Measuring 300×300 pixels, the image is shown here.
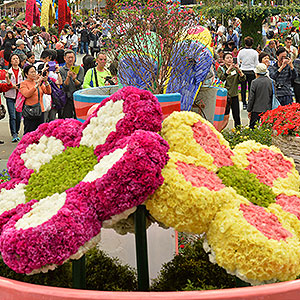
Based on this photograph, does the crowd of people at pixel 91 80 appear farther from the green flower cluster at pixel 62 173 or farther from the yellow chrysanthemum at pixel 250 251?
the yellow chrysanthemum at pixel 250 251

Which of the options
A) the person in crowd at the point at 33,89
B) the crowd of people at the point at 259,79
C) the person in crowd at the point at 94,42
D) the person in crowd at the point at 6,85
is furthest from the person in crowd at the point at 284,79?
the person in crowd at the point at 94,42

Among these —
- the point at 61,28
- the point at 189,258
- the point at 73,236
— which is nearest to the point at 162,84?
the point at 189,258

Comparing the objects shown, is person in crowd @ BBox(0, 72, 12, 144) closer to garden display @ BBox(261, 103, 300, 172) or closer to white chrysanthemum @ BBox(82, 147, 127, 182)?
garden display @ BBox(261, 103, 300, 172)

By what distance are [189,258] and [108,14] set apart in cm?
391

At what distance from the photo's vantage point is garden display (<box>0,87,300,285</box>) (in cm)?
306

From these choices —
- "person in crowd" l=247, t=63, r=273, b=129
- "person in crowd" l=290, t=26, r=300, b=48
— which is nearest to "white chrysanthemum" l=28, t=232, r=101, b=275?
"person in crowd" l=247, t=63, r=273, b=129

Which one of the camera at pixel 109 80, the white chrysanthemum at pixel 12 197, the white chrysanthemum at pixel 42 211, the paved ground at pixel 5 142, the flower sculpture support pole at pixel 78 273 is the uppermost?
the white chrysanthemum at pixel 42 211

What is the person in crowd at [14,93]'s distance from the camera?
414 inches

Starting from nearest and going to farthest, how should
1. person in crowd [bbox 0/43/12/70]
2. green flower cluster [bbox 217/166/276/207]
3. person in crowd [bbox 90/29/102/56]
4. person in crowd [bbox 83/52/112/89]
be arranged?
green flower cluster [bbox 217/166/276/207]
person in crowd [bbox 83/52/112/89]
person in crowd [bbox 0/43/12/70]
person in crowd [bbox 90/29/102/56]

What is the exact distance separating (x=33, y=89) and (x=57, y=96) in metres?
0.82

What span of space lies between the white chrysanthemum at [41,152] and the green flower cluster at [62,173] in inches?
2.1

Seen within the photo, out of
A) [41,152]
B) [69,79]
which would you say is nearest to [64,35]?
[69,79]

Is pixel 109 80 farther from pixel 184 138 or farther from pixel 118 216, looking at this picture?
pixel 118 216

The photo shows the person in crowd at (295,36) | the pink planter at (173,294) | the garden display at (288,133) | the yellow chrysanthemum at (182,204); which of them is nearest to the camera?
the pink planter at (173,294)
